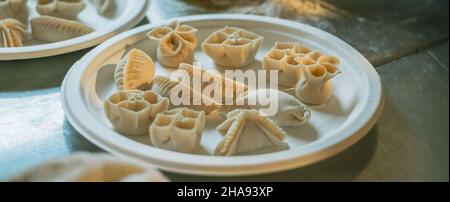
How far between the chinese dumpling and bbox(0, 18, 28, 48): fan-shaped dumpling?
110mm

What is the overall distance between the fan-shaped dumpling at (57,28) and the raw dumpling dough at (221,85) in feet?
1.27

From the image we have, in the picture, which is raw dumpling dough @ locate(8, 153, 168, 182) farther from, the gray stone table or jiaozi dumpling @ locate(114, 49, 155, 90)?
jiaozi dumpling @ locate(114, 49, 155, 90)

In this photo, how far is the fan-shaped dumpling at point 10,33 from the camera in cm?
136

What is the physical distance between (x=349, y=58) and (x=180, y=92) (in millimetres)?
381

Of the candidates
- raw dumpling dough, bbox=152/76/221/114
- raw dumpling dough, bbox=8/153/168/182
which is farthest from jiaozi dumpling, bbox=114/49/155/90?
raw dumpling dough, bbox=8/153/168/182

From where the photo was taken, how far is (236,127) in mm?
1010

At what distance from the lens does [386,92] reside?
1244mm

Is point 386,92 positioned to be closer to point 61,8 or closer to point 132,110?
point 132,110

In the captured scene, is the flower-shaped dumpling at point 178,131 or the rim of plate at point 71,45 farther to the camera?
the rim of plate at point 71,45

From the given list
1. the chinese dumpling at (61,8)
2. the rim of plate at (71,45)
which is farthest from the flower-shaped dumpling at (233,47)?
the chinese dumpling at (61,8)

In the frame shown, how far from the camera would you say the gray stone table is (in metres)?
1.01

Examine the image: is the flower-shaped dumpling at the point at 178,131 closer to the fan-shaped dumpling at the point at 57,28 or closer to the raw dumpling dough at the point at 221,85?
the raw dumpling dough at the point at 221,85

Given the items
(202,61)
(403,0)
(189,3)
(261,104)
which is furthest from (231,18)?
(403,0)

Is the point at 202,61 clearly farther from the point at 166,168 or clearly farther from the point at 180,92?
the point at 166,168
